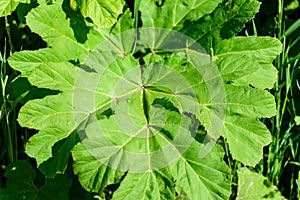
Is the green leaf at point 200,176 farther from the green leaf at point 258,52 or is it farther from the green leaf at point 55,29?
the green leaf at point 55,29

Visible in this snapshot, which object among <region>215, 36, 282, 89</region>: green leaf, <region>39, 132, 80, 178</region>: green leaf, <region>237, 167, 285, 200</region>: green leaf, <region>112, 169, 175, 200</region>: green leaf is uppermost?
<region>215, 36, 282, 89</region>: green leaf

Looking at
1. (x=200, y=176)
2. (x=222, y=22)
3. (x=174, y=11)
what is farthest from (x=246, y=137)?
(x=174, y=11)

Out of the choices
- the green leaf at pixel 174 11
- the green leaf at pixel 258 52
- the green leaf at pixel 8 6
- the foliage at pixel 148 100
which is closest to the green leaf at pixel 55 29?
the foliage at pixel 148 100

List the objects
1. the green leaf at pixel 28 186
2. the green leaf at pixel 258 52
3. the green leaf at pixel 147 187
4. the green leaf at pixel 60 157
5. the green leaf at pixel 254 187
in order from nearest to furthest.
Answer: the green leaf at pixel 147 187 → the green leaf at pixel 60 157 → the green leaf at pixel 258 52 → the green leaf at pixel 28 186 → the green leaf at pixel 254 187

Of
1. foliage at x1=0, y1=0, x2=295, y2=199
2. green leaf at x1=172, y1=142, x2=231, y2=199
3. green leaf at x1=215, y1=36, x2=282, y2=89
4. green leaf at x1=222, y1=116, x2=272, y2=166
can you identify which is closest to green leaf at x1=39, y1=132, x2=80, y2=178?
foliage at x1=0, y1=0, x2=295, y2=199

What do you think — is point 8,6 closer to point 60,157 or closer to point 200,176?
point 60,157

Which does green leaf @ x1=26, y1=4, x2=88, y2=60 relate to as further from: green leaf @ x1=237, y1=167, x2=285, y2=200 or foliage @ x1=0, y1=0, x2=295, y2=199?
green leaf @ x1=237, y1=167, x2=285, y2=200

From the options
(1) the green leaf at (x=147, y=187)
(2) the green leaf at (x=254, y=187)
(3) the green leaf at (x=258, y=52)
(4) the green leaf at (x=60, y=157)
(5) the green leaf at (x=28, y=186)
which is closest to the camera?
(1) the green leaf at (x=147, y=187)
